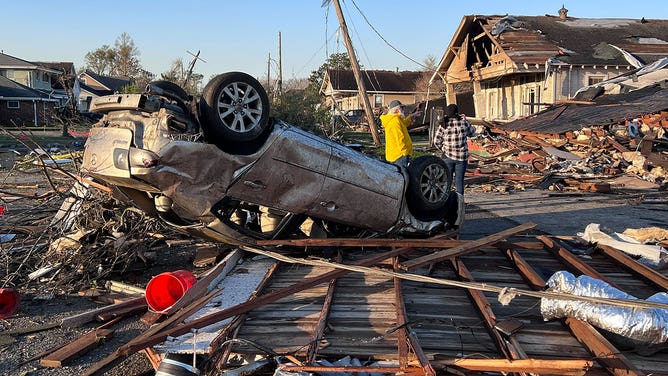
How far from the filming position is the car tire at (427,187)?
6.91 m

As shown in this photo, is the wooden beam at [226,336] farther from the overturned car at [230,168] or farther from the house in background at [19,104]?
the house in background at [19,104]

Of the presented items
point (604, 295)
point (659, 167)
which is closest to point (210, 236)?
point (604, 295)

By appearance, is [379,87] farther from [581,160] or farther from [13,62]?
[581,160]

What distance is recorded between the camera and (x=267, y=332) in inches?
172

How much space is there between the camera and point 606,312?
393 cm

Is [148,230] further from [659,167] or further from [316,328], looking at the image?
[659,167]

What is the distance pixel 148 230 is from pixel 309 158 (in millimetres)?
2649

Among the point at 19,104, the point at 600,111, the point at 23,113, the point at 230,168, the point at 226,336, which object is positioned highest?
the point at 600,111

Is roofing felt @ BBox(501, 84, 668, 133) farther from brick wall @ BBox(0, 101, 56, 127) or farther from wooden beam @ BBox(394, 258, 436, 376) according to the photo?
brick wall @ BBox(0, 101, 56, 127)

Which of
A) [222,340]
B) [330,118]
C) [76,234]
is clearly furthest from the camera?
[330,118]

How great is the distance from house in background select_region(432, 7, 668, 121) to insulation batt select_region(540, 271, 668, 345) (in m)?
22.2

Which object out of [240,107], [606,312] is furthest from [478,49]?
[606,312]

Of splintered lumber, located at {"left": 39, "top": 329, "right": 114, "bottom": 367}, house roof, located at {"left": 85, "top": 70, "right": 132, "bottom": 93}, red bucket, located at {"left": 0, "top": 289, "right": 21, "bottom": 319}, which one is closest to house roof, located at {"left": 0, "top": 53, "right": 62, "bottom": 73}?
house roof, located at {"left": 85, "top": 70, "right": 132, "bottom": 93}

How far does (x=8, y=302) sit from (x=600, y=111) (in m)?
20.4
